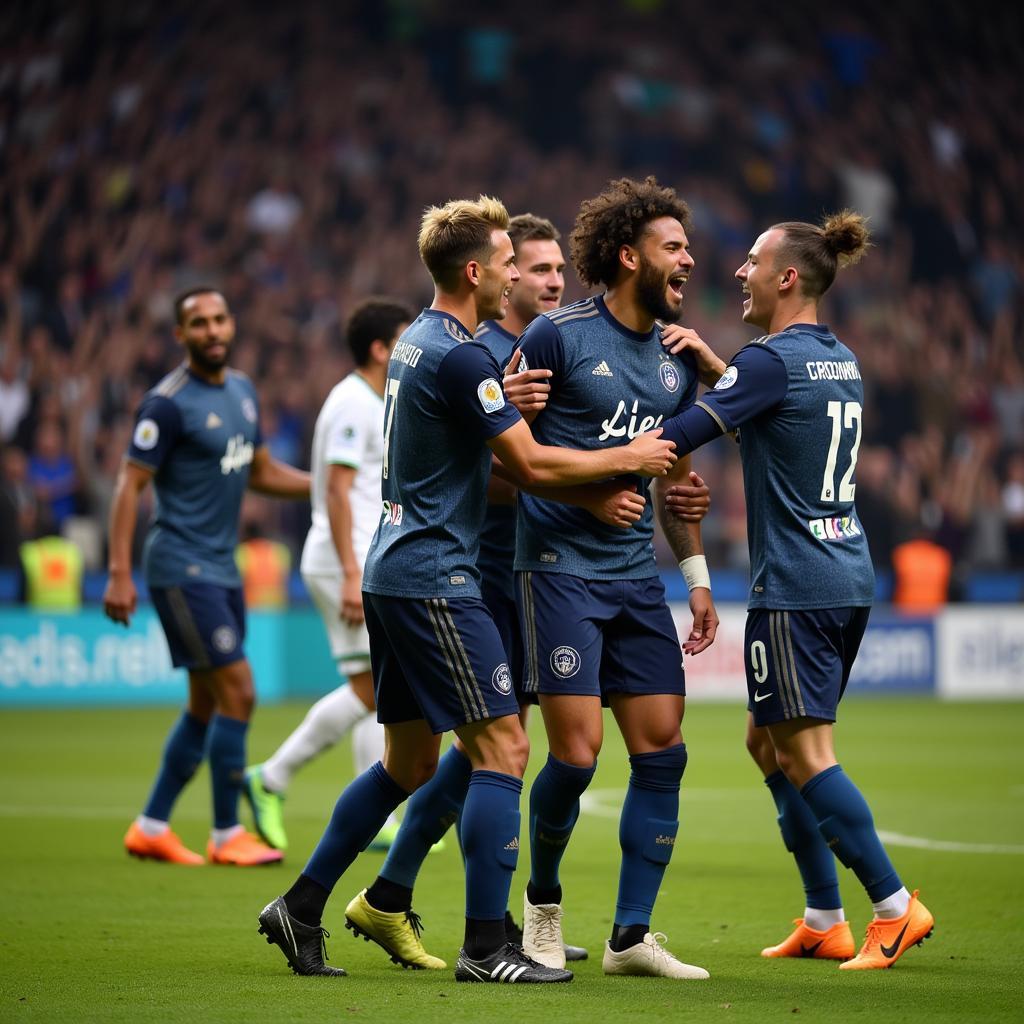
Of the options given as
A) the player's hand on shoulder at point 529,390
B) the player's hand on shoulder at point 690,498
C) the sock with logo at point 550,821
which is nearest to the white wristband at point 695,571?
the player's hand on shoulder at point 690,498

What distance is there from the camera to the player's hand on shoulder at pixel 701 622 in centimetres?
580

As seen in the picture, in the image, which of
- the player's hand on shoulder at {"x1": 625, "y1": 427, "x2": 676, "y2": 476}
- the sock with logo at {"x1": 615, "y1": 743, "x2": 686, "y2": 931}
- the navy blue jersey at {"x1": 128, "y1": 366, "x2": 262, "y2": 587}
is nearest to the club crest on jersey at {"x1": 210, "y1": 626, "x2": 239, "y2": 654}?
the navy blue jersey at {"x1": 128, "y1": 366, "x2": 262, "y2": 587}

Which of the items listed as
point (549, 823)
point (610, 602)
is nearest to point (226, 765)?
point (549, 823)

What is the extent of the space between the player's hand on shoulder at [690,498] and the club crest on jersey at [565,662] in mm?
660

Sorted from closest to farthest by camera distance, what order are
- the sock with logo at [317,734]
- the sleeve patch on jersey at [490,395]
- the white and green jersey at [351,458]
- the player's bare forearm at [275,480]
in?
the sleeve patch on jersey at [490,395]
the white and green jersey at [351,458]
the sock with logo at [317,734]
the player's bare forearm at [275,480]

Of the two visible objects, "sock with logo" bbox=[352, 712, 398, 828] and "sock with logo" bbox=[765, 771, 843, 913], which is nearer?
"sock with logo" bbox=[765, 771, 843, 913]

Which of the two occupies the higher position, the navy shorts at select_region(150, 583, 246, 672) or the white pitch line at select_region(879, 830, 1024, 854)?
the navy shorts at select_region(150, 583, 246, 672)

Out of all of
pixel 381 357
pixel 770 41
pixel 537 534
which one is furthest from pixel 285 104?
pixel 537 534

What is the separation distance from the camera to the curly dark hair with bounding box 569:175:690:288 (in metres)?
5.63

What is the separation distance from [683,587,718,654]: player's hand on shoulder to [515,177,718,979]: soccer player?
0.59 ft

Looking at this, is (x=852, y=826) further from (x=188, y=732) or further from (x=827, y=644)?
(x=188, y=732)

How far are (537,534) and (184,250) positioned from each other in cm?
1681

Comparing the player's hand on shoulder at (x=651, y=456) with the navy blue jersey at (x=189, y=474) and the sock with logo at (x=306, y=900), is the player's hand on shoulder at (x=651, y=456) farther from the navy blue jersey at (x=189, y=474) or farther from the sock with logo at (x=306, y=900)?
the navy blue jersey at (x=189, y=474)

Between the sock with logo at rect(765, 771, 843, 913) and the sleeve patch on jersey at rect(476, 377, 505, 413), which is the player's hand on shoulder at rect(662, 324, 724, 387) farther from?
the sock with logo at rect(765, 771, 843, 913)
